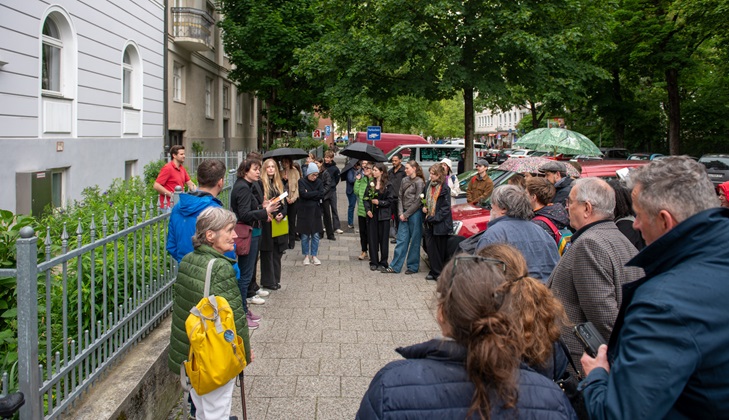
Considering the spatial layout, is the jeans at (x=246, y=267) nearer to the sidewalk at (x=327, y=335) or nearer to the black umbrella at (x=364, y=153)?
the sidewalk at (x=327, y=335)

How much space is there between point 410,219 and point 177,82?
16.0 m

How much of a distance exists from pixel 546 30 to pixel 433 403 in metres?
18.1

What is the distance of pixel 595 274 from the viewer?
3271mm

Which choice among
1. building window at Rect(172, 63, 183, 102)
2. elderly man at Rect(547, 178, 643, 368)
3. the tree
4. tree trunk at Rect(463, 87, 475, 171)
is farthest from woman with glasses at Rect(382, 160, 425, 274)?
the tree

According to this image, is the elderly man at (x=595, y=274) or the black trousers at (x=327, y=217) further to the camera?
the black trousers at (x=327, y=217)

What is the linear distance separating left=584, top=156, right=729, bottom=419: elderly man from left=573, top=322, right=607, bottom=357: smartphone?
0.56ft

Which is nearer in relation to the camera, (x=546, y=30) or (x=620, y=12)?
(x=546, y=30)

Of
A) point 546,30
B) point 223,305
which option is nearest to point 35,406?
point 223,305

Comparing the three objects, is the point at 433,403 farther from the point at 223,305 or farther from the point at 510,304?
the point at 223,305

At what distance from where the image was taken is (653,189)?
2.13 m

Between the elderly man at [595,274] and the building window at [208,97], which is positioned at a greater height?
the building window at [208,97]

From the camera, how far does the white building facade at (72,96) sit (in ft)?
35.7

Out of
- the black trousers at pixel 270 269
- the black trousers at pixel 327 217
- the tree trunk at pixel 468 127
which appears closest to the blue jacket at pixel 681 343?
the black trousers at pixel 270 269

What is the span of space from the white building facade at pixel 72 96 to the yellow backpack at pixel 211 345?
886cm
